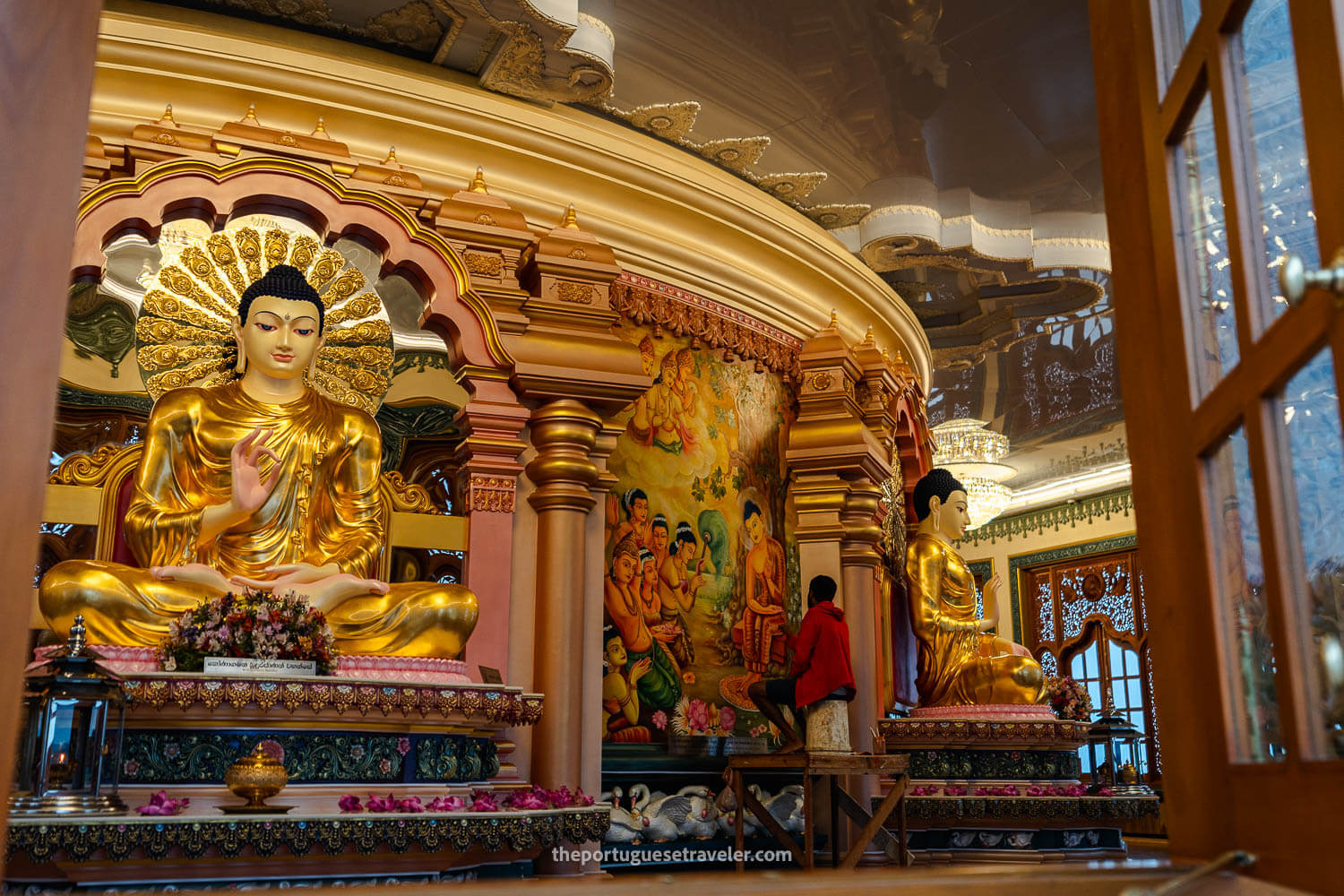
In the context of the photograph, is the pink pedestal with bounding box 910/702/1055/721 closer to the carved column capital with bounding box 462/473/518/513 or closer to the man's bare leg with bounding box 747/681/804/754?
the man's bare leg with bounding box 747/681/804/754

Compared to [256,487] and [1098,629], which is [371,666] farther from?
[1098,629]

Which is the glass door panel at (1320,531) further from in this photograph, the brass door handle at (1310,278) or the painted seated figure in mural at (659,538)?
the painted seated figure in mural at (659,538)

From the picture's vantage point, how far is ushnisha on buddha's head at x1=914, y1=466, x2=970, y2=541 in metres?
8.09

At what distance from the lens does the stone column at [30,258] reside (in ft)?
3.67

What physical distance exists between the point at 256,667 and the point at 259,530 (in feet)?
3.60

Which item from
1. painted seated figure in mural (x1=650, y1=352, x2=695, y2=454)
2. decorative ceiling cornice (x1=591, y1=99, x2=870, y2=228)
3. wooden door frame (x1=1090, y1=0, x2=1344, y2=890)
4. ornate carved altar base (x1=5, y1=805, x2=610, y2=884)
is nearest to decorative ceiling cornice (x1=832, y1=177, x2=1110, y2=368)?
decorative ceiling cornice (x1=591, y1=99, x2=870, y2=228)

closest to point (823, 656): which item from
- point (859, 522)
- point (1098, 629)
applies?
point (859, 522)

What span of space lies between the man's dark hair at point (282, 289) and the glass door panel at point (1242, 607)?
462cm

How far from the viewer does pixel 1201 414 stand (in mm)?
1429

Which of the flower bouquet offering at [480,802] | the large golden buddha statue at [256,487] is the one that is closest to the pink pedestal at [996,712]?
the flower bouquet offering at [480,802]

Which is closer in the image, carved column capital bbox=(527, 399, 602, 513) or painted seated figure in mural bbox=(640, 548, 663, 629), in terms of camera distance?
carved column capital bbox=(527, 399, 602, 513)

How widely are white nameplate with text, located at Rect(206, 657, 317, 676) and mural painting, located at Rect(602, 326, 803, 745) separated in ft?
6.20

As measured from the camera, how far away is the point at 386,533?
5.50 meters

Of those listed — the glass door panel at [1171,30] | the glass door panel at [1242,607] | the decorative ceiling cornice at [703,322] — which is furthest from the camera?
the decorative ceiling cornice at [703,322]
